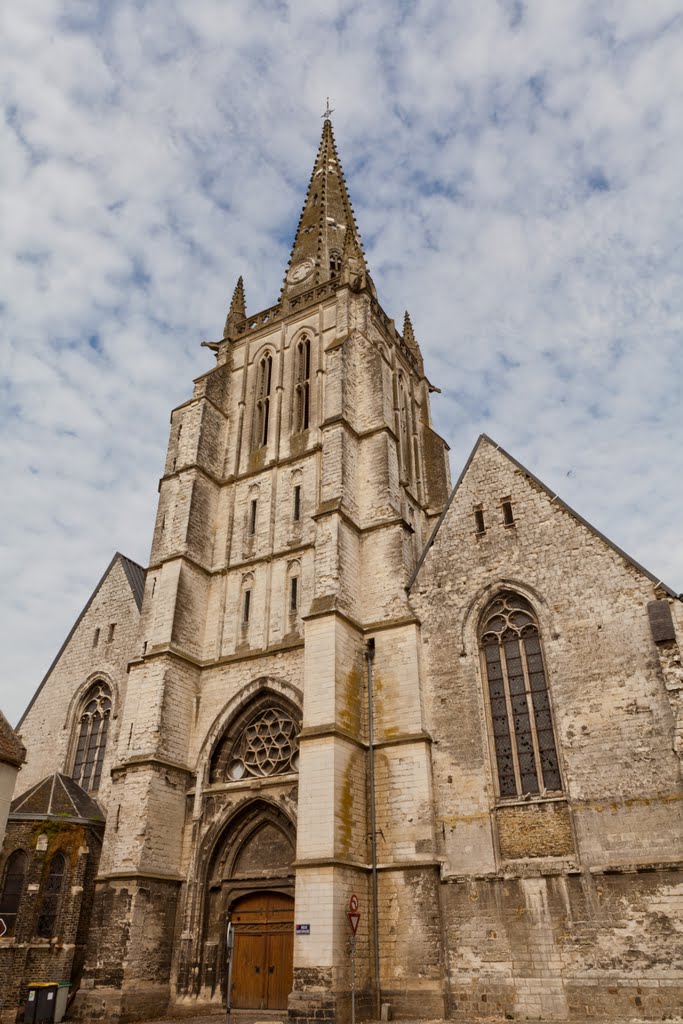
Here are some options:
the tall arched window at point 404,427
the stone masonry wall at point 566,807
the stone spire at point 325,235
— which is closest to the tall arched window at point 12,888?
the stone masonry wall at point 566,807

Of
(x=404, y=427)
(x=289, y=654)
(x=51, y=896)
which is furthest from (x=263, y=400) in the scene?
(x=51, y=896)

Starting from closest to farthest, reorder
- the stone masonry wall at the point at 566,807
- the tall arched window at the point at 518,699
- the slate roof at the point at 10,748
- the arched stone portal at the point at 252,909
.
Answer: the stone masonry wall at the point at 566,807, the slate roof at the point at 10,748, the tall arched window at the point at 518,699, the arched stone portal at the point at 252,909

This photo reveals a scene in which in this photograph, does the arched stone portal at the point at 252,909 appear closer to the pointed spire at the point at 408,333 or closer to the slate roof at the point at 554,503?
the slate roof at the point at 554,503

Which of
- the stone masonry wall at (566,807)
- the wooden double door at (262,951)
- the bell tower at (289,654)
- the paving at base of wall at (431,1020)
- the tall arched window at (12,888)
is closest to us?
the paving at base of wall at (431,1020)

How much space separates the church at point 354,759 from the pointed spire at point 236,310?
569 cm

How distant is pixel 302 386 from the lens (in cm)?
2208

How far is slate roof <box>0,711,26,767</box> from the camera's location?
13250 millimetres

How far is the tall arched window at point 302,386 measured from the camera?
70.1 ft

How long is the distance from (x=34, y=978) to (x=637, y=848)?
1197cm

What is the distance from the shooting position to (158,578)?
19203mm

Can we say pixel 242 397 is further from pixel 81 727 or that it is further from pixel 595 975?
pixel 595 975

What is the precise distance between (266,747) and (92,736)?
5873 millimetres

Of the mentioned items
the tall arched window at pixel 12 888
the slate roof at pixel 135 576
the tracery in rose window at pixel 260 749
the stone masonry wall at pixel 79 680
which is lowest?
the tall arched window at pixel 12 888

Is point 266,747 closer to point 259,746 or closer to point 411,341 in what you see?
point 259,746
